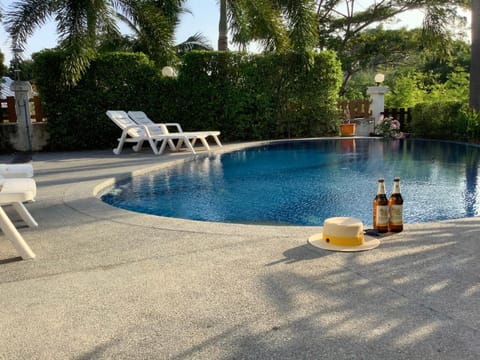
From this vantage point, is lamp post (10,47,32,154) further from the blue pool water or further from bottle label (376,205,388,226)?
bottle label (376,205,388,226)

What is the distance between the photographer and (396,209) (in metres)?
3.53

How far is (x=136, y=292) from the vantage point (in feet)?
8.29

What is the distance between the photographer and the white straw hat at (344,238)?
3.21m

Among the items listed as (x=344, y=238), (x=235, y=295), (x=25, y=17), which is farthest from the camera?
(x=25, y=17)

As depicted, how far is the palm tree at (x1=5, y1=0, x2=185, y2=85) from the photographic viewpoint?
11.4 meters

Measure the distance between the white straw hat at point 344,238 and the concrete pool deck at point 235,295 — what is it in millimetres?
102

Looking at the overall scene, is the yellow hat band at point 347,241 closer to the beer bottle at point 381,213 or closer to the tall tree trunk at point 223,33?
the beer bottle at point 381,213

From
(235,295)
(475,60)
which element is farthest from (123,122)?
(475,60)

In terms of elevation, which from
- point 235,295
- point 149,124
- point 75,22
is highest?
point 75,22

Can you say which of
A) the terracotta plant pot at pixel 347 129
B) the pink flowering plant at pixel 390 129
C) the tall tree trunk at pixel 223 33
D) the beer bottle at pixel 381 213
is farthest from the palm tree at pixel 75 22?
the beer bottle at pixel 381 213

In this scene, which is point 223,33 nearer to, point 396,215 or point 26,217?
point 26,217

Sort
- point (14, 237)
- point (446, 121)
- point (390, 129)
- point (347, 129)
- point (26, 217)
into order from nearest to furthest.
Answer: point (14, 237)
point (26, 217)
point (446, 121)
point (390, 129)
point (347, 129)

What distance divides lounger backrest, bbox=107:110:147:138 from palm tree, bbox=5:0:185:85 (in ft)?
5.66

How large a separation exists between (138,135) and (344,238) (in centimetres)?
857
